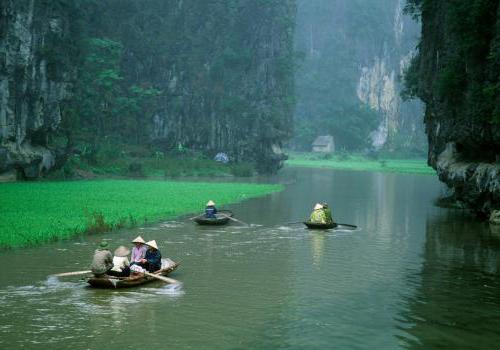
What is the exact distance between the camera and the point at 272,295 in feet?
46.2

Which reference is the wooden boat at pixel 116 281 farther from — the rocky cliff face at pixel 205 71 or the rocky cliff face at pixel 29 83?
the rocky cliff face at pixel 205 71

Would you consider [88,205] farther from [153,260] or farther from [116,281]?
[116,281]

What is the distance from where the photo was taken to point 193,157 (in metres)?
70.1

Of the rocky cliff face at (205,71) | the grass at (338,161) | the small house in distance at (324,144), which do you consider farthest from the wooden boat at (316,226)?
the small house in distance at (324,144)

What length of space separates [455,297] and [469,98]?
48.4 feet

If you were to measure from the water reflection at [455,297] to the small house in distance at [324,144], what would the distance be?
315ft

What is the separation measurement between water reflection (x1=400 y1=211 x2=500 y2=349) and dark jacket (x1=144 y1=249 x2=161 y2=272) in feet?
20.6

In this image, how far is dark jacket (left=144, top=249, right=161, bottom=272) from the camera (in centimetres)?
1535

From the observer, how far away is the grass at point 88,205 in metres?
21.9

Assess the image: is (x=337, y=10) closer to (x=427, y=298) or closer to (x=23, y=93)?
(x=23, y=93)

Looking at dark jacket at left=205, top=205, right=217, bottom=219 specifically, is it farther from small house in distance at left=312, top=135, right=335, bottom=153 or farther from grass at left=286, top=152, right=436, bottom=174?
small house in distance at left=312, top=135, right=335, bottom=153

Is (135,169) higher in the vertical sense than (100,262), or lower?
higher

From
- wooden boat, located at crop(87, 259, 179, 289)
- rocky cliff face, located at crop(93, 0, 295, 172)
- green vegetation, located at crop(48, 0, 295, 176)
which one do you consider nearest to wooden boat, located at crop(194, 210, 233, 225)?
wooden boat, located at crop(87, 259, 179, 289)

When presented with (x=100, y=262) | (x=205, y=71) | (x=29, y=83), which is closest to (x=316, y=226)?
(x=100, y=262)
